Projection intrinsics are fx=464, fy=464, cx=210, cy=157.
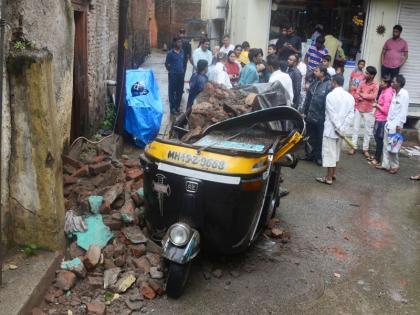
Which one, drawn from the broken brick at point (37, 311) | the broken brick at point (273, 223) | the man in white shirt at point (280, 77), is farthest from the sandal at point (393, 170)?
the broken brick at point (37, 311)

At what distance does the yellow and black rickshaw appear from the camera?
4211mm

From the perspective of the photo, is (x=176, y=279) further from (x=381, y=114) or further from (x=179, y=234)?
(x=381, y=114)

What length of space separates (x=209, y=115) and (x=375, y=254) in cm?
350

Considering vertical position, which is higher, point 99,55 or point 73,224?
point 99,55

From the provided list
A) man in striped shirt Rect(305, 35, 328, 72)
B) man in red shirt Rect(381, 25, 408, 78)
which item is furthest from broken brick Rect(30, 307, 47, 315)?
man in red shirt Rect(381, 25, 408, 78)

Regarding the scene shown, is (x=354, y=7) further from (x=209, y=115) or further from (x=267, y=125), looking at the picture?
(x=267, y=125)

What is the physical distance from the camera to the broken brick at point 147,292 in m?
4.25

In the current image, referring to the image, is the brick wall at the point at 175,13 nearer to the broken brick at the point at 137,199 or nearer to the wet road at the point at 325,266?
the wet road at the point at 325,266

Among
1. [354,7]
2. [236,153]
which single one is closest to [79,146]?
[236,153]

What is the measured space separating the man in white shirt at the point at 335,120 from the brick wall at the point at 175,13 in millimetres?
22707

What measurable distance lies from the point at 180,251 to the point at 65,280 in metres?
1.07

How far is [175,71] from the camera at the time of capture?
440 inches

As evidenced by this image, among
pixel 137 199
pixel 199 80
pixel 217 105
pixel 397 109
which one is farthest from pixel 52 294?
pixel 397 109

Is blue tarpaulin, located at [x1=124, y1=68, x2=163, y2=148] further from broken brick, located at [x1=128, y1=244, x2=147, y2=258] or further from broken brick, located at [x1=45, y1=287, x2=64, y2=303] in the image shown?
broken brick, located at [x1=45, y1=287, x2=64, y2=303]
